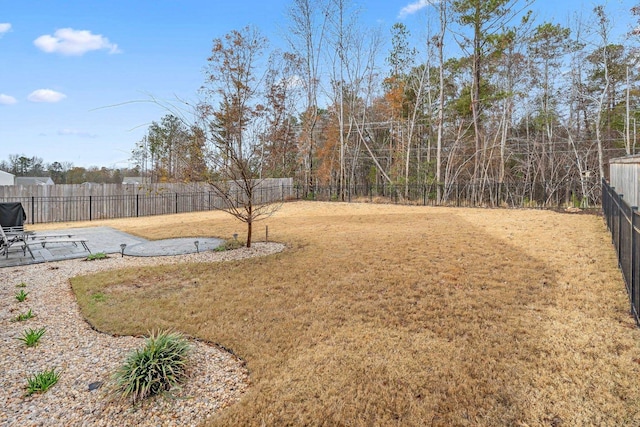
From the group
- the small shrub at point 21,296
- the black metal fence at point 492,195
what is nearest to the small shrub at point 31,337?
the small shrub at point 21,296

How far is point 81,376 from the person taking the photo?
229 centimetres

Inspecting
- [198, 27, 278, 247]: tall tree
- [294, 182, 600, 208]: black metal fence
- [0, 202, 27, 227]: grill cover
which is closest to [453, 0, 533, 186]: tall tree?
[294, 182, 600, 208]: black metal fence

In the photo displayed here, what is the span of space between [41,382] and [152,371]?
742 mm

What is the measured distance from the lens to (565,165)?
16.5 meters

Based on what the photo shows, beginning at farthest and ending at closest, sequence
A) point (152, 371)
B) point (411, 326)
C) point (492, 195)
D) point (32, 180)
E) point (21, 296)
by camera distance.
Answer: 1. point (32, 180)
2. point (492, 195)
3. point (21, 296)
4. point (411, 326)
5. point (152, 371)

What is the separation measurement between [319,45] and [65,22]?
12.6 meters

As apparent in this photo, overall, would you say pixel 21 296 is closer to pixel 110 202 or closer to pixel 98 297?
pixel 98 297

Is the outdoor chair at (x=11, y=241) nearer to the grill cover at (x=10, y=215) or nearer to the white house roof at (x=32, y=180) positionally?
the grill cover at (x=10, y=215)

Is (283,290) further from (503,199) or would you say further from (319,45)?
(319,45)

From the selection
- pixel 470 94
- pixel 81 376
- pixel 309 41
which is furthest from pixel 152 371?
pixel 309 41

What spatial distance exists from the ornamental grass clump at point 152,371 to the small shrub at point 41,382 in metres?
0.41

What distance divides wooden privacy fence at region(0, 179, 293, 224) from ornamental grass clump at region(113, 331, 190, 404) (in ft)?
29.9

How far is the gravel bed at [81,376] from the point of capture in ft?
6.21

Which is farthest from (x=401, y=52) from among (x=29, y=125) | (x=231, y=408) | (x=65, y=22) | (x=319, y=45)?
(x=231, y=408)
